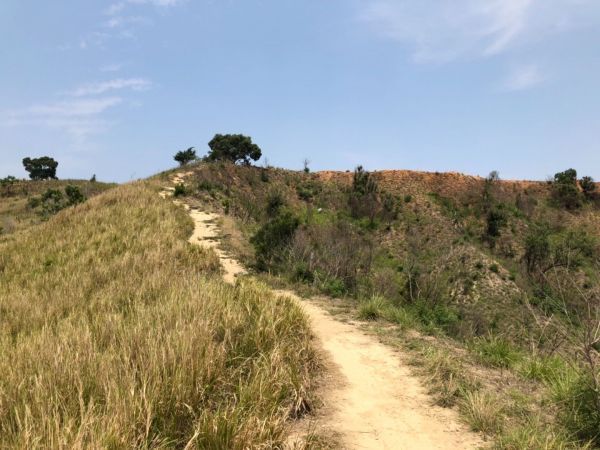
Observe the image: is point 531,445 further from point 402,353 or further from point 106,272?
point 106,272

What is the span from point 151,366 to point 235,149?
1528 inches

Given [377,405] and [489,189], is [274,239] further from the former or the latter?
[489,189]

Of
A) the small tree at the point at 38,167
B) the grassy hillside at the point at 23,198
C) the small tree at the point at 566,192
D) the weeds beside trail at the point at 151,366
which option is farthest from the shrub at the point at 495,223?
the small tree at the point at 38,167

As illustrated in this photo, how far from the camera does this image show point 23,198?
3934 cm

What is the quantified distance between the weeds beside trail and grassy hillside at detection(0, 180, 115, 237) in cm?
2124

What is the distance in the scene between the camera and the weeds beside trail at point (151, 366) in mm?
3232

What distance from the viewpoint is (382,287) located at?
13.4m

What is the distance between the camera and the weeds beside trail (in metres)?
3.23

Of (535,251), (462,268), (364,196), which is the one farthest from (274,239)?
(364,196)

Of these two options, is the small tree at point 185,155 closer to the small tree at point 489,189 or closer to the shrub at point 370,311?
the small tree at point 489,189

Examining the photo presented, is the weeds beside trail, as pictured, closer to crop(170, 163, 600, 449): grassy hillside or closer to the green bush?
crop(170, 163, 600, 449): grassy hillside

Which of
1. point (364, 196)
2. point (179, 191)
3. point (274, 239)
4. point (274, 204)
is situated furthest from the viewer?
point (364, 196)

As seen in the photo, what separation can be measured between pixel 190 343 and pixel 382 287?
32.1 ft

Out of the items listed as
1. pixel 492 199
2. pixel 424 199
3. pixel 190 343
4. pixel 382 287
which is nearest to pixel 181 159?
pixel 424 199
